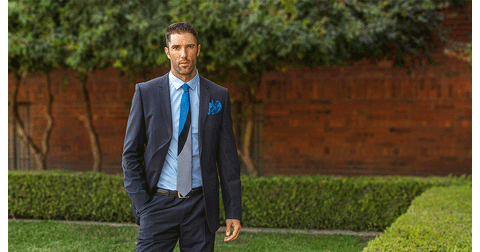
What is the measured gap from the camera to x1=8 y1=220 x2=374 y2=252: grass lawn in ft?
18.2

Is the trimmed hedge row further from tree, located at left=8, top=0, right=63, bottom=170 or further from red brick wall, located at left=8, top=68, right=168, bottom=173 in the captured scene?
red brick wall, located at left=8, top=68, right=168, bottom=173

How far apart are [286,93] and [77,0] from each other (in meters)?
4.15

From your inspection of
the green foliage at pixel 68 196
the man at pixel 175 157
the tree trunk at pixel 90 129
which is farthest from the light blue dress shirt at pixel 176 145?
the tree trunk at pixel 90 129

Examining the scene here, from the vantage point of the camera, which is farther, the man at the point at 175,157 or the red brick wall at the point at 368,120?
the red brick wall at the point at 368,120

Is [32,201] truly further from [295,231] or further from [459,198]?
[459,198]

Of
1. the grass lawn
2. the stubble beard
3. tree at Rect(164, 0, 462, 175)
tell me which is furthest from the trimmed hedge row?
the stubble beard

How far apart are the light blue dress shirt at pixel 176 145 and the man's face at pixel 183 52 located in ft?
0.29

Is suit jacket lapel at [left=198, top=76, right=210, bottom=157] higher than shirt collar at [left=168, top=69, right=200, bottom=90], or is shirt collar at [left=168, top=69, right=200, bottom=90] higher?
shirt collar at [left=168, top=69, right=200, bottom=90]

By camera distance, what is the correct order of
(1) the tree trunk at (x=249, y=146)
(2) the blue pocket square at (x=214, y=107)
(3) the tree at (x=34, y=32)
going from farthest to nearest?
(1) the tree trunk at (x=249, y=146) < (3) the tree at (x=34, y=32) < (2) the blue pocket square at (x=214, y=107)

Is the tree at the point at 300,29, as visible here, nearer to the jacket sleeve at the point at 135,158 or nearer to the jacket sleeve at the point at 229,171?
the jacket sleeve at the point at 229,171

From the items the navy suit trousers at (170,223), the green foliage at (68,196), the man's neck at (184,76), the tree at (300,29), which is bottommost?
the green foliage at (68,196)

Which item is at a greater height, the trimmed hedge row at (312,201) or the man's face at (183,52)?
the man's face at (183,52)

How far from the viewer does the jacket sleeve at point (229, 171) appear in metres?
2.69

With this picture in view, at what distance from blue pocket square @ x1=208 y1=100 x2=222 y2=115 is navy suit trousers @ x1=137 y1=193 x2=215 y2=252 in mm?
465
